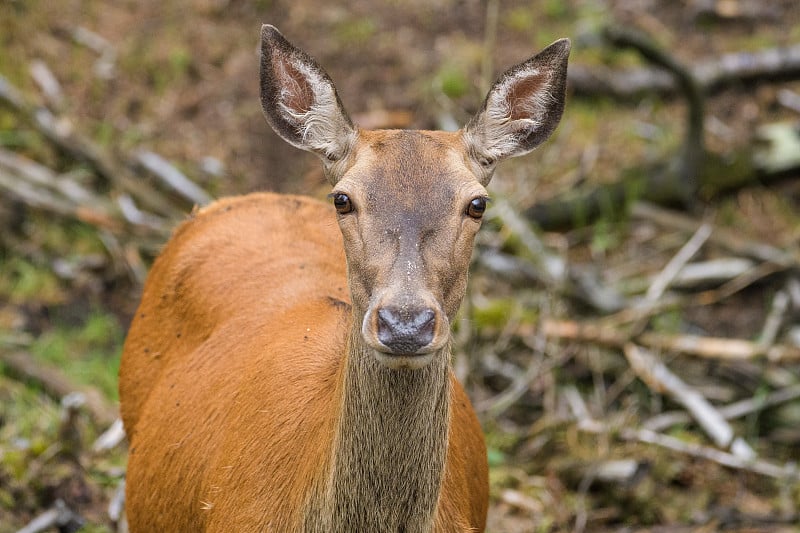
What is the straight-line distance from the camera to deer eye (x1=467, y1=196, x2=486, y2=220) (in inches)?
132

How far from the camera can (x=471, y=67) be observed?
382 inches

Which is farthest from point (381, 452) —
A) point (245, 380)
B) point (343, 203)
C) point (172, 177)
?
point (172, 177)

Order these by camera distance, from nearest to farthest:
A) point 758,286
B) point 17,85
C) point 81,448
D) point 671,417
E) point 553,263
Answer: point 81,448 < point 671,417 < point 553,263 < point 758,286 < point 17,85

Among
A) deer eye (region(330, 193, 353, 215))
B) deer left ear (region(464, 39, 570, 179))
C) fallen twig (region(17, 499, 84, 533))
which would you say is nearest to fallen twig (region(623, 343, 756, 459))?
deer left ear (region(464, 39, 570, 179))

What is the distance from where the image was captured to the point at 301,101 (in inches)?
150

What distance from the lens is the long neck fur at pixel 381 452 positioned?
3.26 metres

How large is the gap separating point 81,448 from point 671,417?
3788mm

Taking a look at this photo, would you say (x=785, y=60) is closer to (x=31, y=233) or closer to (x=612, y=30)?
(x=612, y=30)

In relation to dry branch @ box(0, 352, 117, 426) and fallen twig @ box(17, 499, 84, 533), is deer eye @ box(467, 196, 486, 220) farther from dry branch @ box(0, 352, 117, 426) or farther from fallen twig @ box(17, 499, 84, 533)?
dry branch @ box(0, 352, 117, 426)

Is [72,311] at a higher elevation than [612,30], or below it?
below

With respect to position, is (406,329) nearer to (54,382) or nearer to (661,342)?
(54,382)

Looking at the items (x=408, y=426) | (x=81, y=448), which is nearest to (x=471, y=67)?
(x=81, y=448)

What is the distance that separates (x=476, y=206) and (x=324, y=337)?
966 millimetres

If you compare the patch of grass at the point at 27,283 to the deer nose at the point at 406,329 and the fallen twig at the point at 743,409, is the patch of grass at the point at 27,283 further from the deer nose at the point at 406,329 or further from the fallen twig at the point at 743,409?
the deer nose at the point at 406,329
